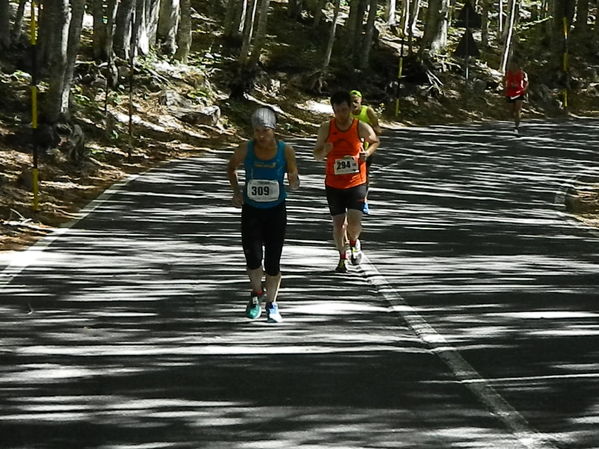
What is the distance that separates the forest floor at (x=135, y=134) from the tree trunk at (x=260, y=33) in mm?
1198

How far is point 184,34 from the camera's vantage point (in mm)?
36562

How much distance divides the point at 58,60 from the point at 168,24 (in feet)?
51.2

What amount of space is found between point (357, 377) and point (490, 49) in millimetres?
47842

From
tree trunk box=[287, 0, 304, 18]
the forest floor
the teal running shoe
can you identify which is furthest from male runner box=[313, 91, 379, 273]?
tree trunk box=[287, 0, 304, 18]

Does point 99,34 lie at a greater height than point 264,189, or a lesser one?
greater

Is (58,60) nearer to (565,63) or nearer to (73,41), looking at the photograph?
(73,41)

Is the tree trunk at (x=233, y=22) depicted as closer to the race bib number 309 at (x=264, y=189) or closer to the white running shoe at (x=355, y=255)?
the white running shoe at (x=355, y=255)

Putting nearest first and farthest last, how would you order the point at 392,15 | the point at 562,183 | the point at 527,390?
the point at 527,390
the point at 562,183
the point at 392,15

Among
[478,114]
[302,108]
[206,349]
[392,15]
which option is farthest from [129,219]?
[392,15]

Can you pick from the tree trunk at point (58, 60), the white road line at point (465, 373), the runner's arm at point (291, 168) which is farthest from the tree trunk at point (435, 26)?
the runner's arm at point (291, 168)

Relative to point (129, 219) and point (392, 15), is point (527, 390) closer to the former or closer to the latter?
point (129, 219)

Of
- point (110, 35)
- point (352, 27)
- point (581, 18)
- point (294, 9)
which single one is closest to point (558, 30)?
point (581, 18)

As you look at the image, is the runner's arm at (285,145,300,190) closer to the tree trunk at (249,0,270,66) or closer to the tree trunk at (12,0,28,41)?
the tree trunk at (12,0,28,41)

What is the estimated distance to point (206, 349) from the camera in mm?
9312
